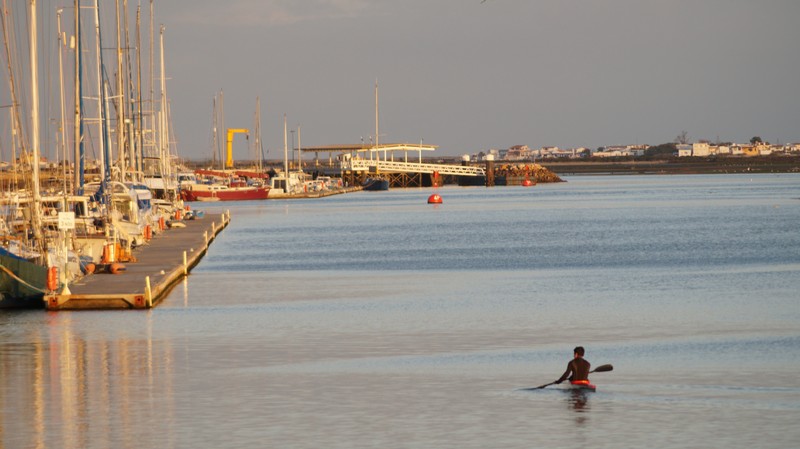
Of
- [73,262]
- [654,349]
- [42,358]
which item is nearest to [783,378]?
[654,349]

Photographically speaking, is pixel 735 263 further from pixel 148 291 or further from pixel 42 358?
pixel 42 358

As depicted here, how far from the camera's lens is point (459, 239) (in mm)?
87750

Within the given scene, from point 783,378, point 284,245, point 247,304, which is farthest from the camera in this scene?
point 284,245

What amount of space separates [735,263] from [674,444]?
141 feet

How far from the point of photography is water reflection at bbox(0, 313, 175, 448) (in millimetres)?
24516

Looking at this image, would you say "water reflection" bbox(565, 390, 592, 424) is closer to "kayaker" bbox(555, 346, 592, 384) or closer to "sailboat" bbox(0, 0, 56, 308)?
"kayaker" bbox(555, 346, 592, 384)

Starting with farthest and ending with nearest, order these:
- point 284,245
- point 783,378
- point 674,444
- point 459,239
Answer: point 459,239
point 284,245
point 783,378
point 674,444

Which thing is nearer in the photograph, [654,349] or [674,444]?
[674,444]

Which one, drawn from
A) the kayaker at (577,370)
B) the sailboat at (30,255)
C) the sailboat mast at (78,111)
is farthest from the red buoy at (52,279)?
the kayaker at (577,370)

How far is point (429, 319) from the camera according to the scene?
41.8 metres

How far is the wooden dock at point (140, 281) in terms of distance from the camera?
4303 cm

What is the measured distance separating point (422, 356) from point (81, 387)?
867 centimetres

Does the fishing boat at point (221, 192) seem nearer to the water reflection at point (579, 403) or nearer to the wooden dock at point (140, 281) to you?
the wooden dock at point (140, 281)

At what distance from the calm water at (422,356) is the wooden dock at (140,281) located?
2.19 ft
